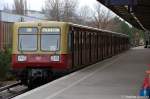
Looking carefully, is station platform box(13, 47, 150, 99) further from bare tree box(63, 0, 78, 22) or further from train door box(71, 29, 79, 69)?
bare tree box(63, 0, 78, 22)

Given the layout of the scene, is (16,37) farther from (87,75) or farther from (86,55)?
(86,55)

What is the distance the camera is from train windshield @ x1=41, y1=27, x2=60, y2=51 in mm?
20984

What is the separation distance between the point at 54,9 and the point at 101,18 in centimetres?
2747

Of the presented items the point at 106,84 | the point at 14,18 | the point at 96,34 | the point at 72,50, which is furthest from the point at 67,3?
the point at 106,84

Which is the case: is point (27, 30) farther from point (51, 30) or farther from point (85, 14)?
point (85, 14)

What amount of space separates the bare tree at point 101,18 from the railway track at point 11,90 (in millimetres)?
70194

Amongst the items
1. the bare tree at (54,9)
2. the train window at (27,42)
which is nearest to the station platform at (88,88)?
the train window at (27,42)

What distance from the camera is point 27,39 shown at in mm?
21297

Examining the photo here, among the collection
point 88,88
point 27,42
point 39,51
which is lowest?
point 88,88

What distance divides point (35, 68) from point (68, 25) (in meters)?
2.27

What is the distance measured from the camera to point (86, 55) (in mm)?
26625

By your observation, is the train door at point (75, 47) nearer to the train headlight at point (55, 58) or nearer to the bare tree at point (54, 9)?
the train headlight at point (55, 58)

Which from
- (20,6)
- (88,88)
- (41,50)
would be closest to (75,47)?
(41,50)

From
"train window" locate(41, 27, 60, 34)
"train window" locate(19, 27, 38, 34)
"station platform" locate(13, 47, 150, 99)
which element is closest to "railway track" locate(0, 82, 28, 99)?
"station platform" locate(13, 47, 150, 99)
